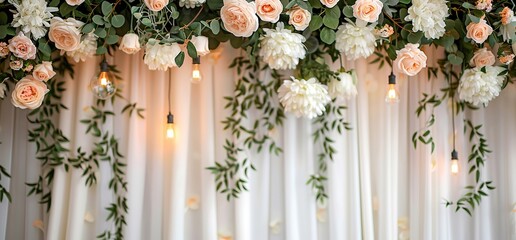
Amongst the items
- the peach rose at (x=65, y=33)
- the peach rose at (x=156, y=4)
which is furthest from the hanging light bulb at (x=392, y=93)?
the peach rose at (x=65, y=33)

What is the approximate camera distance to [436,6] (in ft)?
7.98

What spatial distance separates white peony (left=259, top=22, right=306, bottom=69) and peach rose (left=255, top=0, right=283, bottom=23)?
0.47 ft

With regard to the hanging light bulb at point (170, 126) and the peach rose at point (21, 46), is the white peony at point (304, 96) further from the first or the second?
Result: the peach rose at point (21, 46)

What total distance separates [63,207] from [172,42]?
3.19 ft

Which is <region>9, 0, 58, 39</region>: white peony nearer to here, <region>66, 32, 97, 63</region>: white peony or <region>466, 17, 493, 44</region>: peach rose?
<region>66, 32, 97, 63</region>: white peony

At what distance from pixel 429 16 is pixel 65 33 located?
1.41 metres

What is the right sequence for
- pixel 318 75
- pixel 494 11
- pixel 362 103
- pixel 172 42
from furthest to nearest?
pixel 362 103, pixel 318 75, pixel 494 11, pixel 172 42

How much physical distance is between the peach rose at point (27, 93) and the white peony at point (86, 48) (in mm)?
193

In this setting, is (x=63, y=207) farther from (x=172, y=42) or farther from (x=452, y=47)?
(x=452, y=47)

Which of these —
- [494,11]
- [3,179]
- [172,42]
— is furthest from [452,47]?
[3,179]

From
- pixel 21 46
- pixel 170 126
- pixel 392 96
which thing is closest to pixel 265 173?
pixel 170 126

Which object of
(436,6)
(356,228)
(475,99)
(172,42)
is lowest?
(356,228)

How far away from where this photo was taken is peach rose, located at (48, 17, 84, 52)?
2.34m

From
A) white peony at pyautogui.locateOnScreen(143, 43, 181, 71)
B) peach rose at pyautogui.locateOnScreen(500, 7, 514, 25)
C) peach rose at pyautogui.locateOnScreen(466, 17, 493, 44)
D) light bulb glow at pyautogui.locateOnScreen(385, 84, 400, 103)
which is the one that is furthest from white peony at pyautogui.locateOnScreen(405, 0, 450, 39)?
white peony at pyautogui.locateOnScreen(143, 43, 181, 71)
